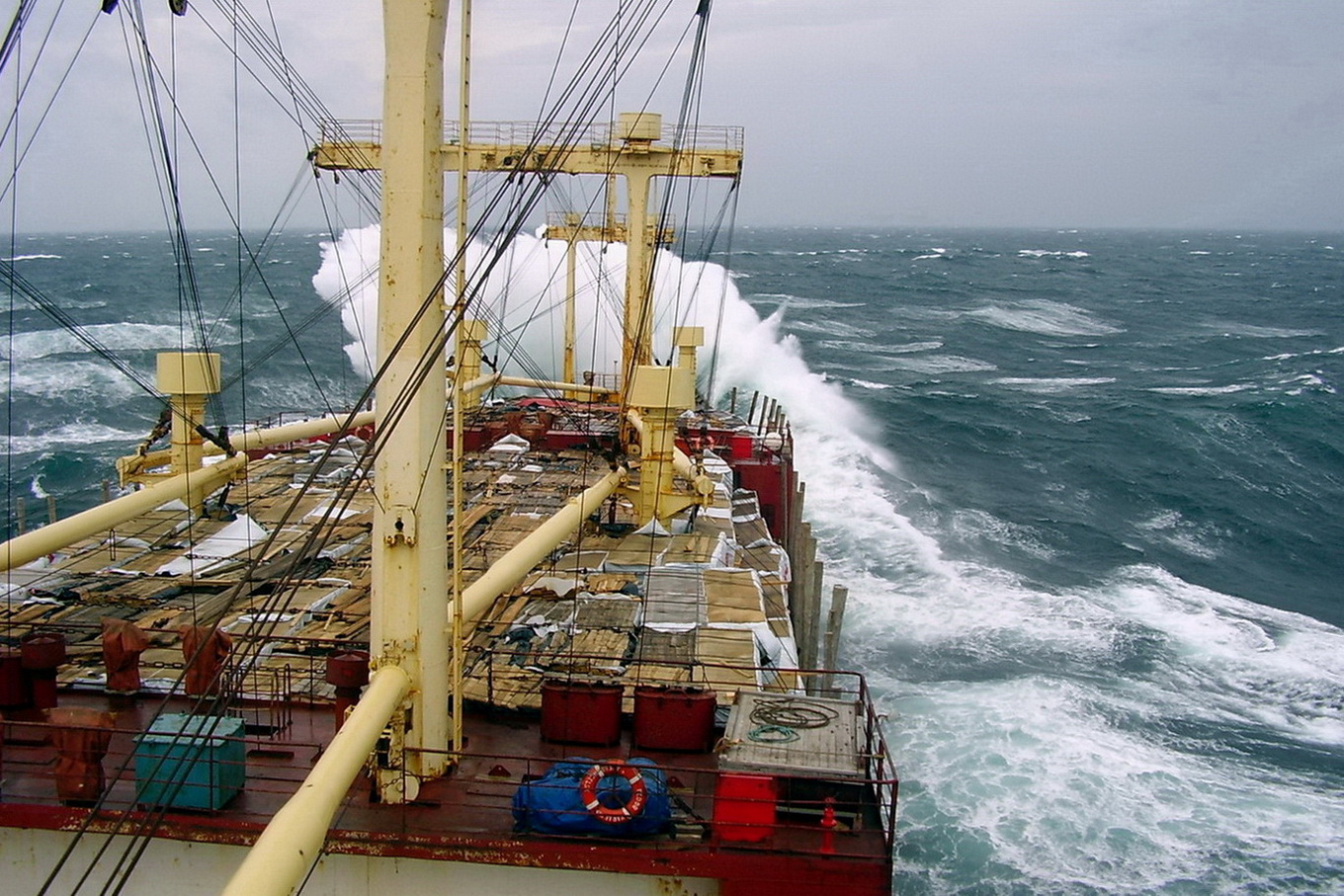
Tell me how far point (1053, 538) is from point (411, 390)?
35010 mm

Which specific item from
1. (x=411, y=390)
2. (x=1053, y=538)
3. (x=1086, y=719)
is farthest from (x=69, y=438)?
(x=411, y=390)

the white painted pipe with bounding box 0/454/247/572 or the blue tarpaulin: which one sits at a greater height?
the white painted pipe with bounding box 0/454/247/572

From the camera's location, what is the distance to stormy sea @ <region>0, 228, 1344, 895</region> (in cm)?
2253

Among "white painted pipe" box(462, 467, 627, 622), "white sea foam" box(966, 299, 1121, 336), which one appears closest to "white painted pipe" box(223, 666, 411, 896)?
"white painted pipe" box(462, 467, 627, 622)

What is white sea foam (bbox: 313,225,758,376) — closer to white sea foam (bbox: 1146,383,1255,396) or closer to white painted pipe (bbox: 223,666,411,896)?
white sea foam (bbox: 1146,383,1255,396)

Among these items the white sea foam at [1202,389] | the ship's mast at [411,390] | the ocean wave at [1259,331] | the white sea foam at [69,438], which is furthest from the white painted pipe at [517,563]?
the ocean wave at [1259,331]

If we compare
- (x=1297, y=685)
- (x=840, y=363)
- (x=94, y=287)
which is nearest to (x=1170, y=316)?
(x=840, y=363)

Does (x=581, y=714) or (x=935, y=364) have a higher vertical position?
(x=581, y=714)

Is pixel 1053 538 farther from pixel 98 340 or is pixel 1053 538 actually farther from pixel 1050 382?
pixel 98 340

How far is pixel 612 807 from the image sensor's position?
11734 millimetres

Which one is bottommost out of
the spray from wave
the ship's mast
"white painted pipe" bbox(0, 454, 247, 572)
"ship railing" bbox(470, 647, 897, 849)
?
the spray from wave

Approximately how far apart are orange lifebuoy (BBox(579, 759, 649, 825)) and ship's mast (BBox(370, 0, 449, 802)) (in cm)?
180

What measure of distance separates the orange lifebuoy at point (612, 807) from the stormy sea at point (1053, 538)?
10372 millimetres

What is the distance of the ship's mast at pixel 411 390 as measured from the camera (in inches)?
461
